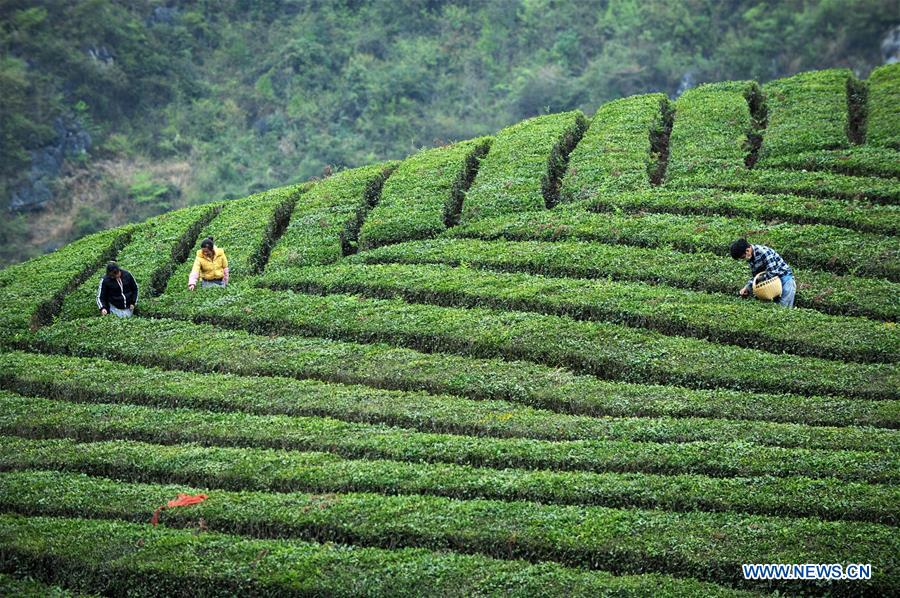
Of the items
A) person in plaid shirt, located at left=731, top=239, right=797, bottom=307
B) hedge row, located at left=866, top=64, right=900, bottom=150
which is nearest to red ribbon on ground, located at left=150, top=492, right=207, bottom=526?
person in plaid shirt, located at left=731, top=239, right=797, bottom=307

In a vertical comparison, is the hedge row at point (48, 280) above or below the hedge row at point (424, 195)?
below

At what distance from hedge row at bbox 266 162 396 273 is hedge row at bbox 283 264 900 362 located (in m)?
1.16

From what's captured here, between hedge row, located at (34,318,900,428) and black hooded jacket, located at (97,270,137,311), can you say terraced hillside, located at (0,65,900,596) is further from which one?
black hooded jacket, located at (97,270,137,311)

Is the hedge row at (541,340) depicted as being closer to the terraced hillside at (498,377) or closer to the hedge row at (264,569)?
the terraced hillside at (498,377)

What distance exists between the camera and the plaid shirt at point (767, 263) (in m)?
21.7

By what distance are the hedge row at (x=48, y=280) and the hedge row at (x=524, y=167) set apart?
34.4 ft

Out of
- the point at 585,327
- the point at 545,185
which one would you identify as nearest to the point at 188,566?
the point at 585,327

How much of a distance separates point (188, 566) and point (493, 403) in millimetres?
7041

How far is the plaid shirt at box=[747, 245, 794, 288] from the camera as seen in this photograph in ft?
71.2

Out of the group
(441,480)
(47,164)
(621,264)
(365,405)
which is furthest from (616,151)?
(47,164)

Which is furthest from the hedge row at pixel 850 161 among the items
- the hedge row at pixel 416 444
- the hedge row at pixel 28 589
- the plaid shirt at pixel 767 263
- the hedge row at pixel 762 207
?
the hedge row at pixel 28 589

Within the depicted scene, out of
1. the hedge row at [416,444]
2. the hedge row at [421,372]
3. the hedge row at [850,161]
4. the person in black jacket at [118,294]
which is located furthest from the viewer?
the hedge row at [850,161]

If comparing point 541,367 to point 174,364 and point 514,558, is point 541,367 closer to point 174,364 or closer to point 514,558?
point 514,558

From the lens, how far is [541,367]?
70.3 ft
